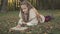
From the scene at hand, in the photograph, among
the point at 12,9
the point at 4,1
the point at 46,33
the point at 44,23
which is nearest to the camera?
the point at 46,33

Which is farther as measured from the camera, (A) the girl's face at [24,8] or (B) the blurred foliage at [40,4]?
(B) the blurred foliage at [40,4]

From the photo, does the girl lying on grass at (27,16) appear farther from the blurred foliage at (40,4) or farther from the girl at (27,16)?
the blurred foliage at (40,4)

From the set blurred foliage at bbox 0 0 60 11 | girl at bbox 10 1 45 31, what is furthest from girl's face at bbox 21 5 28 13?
blurred foliage at bbox 0 0 60 11

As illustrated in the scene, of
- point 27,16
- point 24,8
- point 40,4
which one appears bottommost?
point 40,4

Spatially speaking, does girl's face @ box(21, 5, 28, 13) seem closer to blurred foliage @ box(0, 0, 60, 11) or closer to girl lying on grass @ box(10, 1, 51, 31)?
girl lying on grass @ box(10, 1, 51, 31)

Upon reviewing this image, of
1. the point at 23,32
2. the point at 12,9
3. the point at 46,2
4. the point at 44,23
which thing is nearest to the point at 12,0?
the point at 12,9

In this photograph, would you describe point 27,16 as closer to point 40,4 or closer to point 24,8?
point 24,8

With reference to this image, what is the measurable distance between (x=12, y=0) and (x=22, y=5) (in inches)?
359

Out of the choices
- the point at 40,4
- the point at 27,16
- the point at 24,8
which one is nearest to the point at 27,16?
the point at 27,16

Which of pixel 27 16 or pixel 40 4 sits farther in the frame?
pixel 40 4

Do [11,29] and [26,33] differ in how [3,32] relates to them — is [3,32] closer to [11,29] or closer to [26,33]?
[11,29]

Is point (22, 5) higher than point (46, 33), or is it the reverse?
point (22, 5)

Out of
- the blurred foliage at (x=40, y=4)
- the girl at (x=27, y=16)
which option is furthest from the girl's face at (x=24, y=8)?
the blurred foliage at (x=40, y=4)

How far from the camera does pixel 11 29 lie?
7.81m
